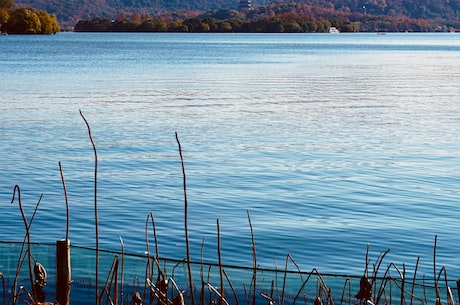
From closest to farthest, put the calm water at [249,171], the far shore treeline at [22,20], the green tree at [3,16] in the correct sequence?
the calm water at [249,171] → the green tree at [3,16] → the far shore treeline at [22,20]

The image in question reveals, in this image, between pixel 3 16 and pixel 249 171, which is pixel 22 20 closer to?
pixel 3 16

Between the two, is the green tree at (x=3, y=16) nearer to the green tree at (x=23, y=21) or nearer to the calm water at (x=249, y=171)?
the green tree at (x=23, y=21)

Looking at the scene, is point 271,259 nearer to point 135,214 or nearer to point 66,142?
point 135,214

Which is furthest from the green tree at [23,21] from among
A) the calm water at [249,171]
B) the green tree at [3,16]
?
the calm water at [249,171]

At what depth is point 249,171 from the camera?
2091 centimetres

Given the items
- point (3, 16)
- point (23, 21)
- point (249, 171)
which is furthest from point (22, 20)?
point (249, 171)

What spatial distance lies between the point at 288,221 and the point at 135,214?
243 centimetres

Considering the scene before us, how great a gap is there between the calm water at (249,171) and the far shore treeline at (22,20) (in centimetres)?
15077

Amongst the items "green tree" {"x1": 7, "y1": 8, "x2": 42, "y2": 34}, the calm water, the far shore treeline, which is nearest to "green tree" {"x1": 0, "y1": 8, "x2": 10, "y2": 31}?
the far shore treeline

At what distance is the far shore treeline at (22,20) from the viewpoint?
187625mm

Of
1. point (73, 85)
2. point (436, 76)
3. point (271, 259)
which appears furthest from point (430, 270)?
point (436, 76)

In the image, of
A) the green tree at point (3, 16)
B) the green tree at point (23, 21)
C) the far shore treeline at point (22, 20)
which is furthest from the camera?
the green tree at point (23, 21)

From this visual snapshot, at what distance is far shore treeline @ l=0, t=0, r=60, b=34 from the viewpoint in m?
188

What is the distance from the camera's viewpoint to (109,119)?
31.2 meters
